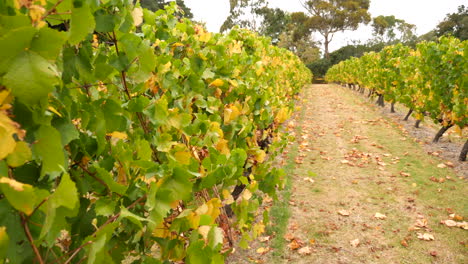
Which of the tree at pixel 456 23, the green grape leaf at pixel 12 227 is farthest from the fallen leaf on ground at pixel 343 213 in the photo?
the tree at pixel 456 23

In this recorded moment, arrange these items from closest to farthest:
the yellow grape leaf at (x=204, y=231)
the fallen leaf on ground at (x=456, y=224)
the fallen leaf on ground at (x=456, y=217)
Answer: the yellow grape leaf at (x=204, y=231) < the fallen leaf on ground at (x=456, y=224) < the fallen leaf on ground at (x=456, y=217)

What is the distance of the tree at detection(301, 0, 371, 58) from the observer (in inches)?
1981

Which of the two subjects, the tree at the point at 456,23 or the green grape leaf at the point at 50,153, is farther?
the tree at the point at 456,23

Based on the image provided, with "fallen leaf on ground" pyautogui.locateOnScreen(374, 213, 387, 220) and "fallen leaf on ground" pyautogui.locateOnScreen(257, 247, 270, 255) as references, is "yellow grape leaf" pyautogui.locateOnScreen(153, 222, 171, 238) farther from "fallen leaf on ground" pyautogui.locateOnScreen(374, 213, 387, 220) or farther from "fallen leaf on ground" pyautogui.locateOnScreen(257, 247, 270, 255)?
"fallen leaf on ground" pyautogui.locateOnScreen(374, 213, 387, 220)

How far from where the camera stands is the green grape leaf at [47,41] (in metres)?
0.65

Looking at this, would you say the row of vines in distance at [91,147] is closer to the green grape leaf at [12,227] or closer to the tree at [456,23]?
the green grape leaf at [12,227]

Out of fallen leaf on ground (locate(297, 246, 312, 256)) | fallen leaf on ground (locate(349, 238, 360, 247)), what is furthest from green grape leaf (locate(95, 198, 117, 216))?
fallen leaf on ground (locate(349, 238, 360, 247))

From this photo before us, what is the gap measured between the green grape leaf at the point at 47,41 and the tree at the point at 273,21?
53.6 m

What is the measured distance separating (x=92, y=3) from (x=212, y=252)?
93 cm

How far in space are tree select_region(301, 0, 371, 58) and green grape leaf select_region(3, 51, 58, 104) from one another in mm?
52488

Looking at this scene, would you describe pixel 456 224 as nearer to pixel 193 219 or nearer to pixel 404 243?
pixel 404 243

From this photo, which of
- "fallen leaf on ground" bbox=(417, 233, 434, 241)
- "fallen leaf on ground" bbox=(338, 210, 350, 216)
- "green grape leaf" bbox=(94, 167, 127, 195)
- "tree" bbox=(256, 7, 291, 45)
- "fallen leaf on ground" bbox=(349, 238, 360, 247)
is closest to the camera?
"green grape leaf" bbox=(94, 167, 127, 195)

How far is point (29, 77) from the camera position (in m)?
0.63

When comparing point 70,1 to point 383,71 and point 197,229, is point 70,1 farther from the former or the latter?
point 383,71
